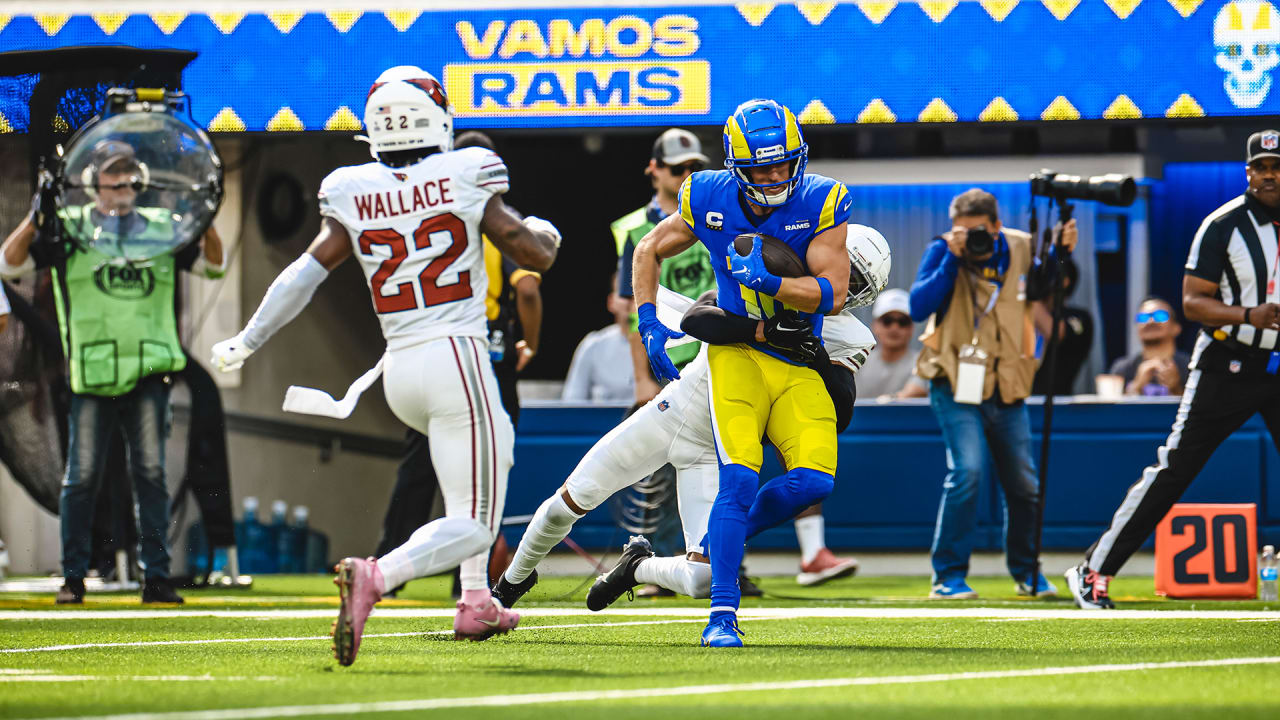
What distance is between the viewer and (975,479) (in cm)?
952

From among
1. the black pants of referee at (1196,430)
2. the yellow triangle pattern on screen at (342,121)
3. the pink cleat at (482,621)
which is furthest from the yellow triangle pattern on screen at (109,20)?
the black pants of referee at (1196,430)

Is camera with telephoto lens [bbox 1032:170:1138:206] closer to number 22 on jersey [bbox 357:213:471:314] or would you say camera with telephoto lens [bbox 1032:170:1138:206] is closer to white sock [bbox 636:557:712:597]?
white sock [bbox 636:557:712:597]

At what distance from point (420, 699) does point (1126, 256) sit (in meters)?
9.82

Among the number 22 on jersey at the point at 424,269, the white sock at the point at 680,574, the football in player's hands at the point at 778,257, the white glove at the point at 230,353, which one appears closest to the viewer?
the white glove at the point at 230,353

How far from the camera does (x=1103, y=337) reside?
13.4 meters

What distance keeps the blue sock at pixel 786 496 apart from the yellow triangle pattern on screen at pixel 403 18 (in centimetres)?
643

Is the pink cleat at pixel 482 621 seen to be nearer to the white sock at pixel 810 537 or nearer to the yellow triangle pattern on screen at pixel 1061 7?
the white sock at pixel 810 537

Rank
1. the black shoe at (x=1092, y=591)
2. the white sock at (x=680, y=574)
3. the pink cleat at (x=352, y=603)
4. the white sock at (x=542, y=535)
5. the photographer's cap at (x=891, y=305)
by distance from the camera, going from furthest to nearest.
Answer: the photographer's cap at (x=891, y=305)
the black shoe at (x=1092, y=591)
the white sock at (x=542, y=535)
the white sock at (x=680, y=574)
the pink cleat at (x=352, y=603)

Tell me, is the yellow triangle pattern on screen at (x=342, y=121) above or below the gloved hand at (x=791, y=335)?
above

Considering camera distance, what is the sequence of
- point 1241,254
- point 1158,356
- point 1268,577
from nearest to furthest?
1. point 1241,254
2. point 1268,577
3. point 1158,356

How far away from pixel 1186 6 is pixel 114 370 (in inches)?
271

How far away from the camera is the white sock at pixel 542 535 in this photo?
23.6ft

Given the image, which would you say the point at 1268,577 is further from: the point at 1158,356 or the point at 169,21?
the point at 169,21

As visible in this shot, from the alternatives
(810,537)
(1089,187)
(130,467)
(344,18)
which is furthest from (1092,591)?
(344,18)
